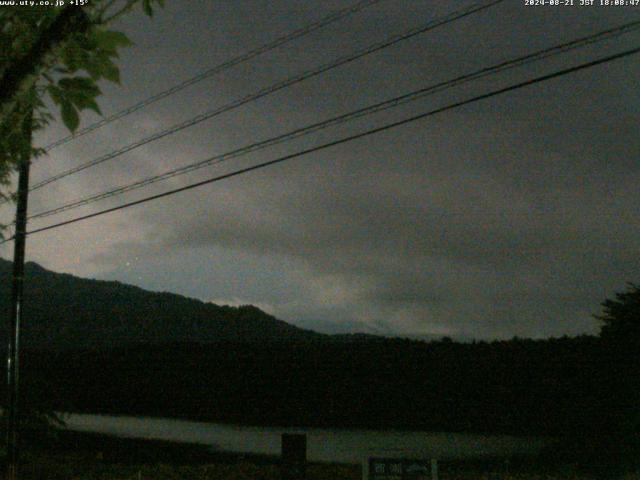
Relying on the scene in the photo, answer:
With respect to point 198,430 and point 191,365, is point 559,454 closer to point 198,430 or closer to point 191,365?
point 198,430

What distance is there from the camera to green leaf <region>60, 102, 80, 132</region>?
2.54m

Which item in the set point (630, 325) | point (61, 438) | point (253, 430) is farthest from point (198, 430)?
point (630, 325)

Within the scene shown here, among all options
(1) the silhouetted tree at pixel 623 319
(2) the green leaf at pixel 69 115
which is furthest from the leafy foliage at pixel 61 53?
(1) the silhouetted tree at pixel 623 319

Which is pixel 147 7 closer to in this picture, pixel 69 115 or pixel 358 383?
pixel 69 115

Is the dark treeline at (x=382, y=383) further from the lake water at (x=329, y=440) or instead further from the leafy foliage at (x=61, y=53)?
the leafy foliage at (x=61, y=53)

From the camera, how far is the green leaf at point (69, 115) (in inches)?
99.8

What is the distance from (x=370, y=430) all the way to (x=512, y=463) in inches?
507

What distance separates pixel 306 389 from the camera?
1957 inches

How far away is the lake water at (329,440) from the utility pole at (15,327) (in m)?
8.04

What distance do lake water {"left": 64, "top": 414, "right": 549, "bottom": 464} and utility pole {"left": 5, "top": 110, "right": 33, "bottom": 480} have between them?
8045 mm

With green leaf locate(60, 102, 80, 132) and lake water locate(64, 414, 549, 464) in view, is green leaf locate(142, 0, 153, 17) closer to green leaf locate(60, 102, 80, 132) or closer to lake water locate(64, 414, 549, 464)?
green leaf locate(60, 102, 80, 132)

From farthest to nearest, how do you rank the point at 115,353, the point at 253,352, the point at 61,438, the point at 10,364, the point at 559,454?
the point at 115,353
the point at 253,352
the point at 61,438
the point at 559,454
the point at 10,364

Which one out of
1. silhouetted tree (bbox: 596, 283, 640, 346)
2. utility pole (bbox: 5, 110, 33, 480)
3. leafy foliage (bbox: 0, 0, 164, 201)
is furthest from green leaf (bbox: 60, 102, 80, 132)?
silhouetted tree (bbox: 596, 283, 640, 346)

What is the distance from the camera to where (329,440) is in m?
25.9
